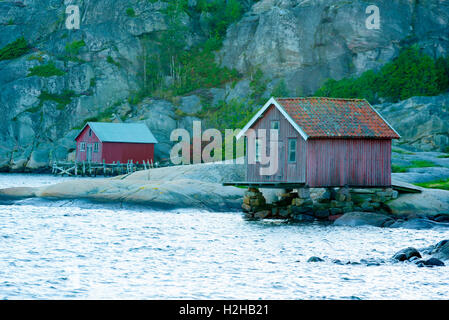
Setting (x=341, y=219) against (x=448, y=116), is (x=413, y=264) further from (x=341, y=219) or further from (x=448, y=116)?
(x=448, y=116)

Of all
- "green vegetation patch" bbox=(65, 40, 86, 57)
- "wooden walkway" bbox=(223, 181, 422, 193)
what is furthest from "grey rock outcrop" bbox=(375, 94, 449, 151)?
"green vegetation patch" bbox=(65, 40, 86, 57)

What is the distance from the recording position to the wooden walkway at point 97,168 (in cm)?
7575

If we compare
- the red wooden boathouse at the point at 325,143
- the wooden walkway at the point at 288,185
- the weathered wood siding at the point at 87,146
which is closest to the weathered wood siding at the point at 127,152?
the weathered wood siding at the point at 87,146

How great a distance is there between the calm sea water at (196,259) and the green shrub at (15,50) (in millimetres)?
70212

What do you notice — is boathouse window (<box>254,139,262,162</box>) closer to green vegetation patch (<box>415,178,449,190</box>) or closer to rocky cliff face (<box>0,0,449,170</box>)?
green vegetation patch (<box>415,178,449,190</box>)

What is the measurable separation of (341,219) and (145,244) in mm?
10829

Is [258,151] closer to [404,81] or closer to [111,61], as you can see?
[404,81]

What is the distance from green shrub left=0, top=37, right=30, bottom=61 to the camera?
99.5m

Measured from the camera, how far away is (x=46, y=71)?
316 feet

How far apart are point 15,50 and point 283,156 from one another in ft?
253

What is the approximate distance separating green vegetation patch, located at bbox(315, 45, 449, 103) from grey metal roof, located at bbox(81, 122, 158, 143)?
22.7 metres

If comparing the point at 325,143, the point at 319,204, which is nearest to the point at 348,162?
the point at 325,143

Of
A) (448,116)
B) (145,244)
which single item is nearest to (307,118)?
(145,244)

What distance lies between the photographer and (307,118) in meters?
33.8
